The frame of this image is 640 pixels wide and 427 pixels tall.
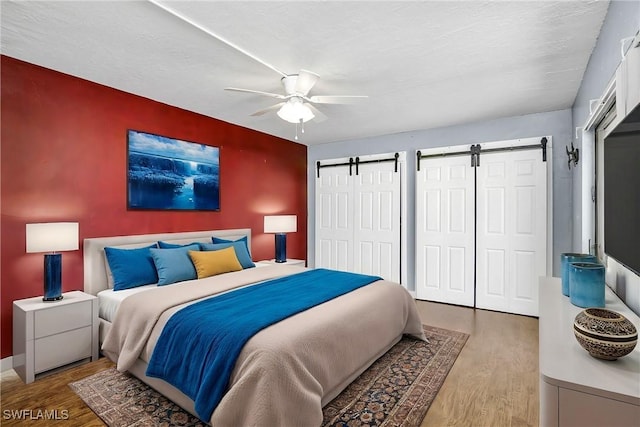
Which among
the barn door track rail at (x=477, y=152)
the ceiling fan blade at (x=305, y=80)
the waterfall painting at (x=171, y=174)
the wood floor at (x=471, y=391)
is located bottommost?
the wood floor at (x=471, y=391)

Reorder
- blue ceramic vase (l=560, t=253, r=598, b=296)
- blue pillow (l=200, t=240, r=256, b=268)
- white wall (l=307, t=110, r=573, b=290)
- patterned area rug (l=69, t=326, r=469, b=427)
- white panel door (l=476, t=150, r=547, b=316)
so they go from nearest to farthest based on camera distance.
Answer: blue ceramic vase (l=560, t=253, r=598, b=296) < patterned area rug (l=69, t=326, r=469, b=427) < blue pillow (l=200, t=240, r=256, b=268) < white wall (l=307, t=110, r=573, b=290) < white panel door (l=476, t=150, r=547, b=316)

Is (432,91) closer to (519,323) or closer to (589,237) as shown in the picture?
(589,237)

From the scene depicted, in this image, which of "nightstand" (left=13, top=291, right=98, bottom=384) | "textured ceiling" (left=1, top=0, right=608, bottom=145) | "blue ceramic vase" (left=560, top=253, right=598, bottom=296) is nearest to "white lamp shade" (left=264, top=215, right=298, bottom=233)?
"textured ceiling" (left=1, top=0, right=608, bottom=145)

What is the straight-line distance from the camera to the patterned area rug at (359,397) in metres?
2.04

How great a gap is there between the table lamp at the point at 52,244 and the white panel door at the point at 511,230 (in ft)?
14.8

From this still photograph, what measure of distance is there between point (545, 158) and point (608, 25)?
7.37 ft

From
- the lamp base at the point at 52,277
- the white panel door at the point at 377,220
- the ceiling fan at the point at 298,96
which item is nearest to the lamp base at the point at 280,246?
the white panel door at the point at 377,220

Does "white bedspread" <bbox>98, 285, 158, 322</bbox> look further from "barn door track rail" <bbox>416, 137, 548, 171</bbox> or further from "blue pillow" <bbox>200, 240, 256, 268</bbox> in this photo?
"barn door track rail" <bbox>416, 137, 548, 171</bbox>

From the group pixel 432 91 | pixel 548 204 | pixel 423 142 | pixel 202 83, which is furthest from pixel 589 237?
pixel 202 83

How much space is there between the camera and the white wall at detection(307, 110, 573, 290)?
3.91 metres

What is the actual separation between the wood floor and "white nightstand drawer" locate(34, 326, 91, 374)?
97 millimetres

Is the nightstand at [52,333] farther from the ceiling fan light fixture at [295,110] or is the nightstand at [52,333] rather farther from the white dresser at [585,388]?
the white dresser at [585,388]

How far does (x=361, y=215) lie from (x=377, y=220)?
Answer: 29cm

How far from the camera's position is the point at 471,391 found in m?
2.36
